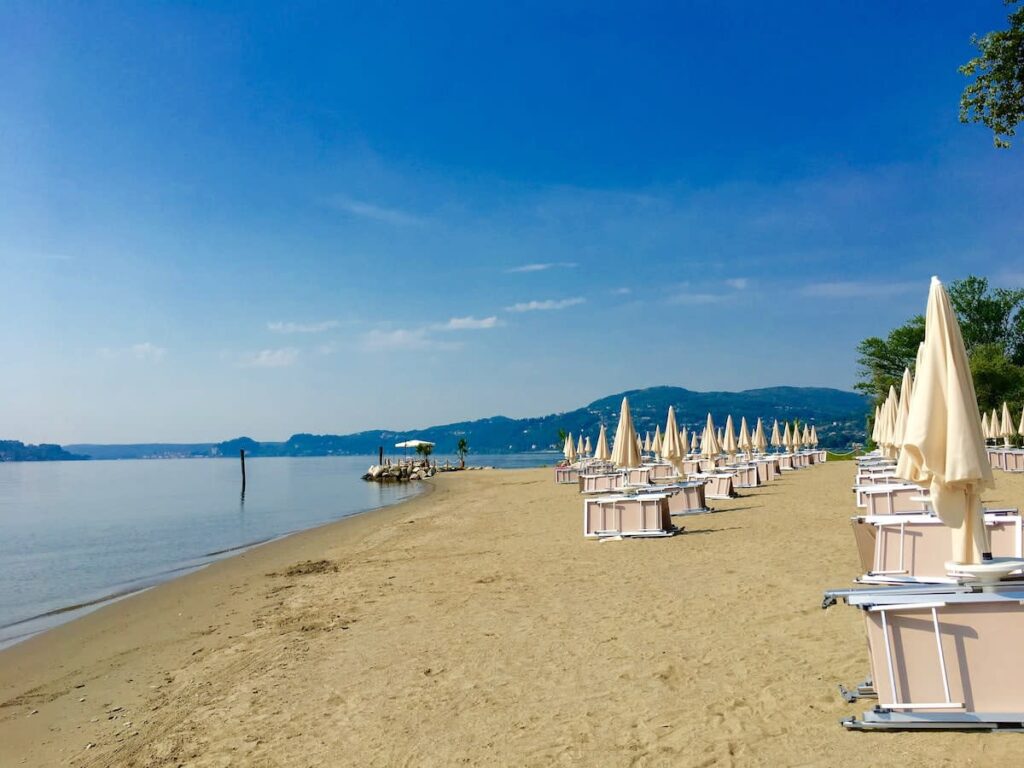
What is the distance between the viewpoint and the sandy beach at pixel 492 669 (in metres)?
4.46

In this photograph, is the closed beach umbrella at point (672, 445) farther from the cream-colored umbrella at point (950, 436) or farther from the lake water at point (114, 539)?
the cream-colored umbrella at point (950, 436)

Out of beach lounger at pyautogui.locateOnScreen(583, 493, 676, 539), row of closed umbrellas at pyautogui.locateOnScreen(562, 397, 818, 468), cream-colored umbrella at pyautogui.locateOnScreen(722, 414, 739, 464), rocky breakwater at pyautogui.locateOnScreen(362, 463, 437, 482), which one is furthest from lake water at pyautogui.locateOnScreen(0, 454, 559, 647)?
cream-colored umbrella at pyautogui.locateOnScreen(722, 414, 739, 464)

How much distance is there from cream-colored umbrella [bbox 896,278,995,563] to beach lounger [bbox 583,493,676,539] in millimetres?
8418

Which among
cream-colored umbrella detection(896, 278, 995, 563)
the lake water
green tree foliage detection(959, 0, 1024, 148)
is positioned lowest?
the lake water

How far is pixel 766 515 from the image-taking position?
49.3ft

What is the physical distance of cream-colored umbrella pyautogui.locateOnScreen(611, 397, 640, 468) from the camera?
1653cm

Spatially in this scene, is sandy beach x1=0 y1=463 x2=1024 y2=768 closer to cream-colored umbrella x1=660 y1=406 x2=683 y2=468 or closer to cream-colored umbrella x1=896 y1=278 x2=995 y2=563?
cream-colored umbrella x1=896 y1=278 x2=995 y2=563

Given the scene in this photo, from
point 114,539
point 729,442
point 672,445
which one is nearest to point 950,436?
point 672,445

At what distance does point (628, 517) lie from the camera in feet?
43.5

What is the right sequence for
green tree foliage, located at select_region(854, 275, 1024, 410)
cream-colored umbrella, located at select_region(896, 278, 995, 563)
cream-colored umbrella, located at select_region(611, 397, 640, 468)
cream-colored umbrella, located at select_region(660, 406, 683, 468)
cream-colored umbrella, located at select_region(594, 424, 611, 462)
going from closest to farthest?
cream-colored umbrella, located at select_region(896, 278, 995, 563) < cream-colored umbrella, located at select_region(611, 397, 640, 468) < cream-colored umbrella, located at select_region(660, 406, 683, 468) < cream-colored umbrella, located at select_region(594, 424, 611, 462) < green tree foliage, located at select_region(854, 275, 1024, 410)

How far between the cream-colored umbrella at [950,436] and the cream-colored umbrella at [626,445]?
11.6 metres

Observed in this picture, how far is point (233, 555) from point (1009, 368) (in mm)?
46274

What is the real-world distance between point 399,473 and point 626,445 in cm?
4533

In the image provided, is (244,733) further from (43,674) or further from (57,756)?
(43,674)
